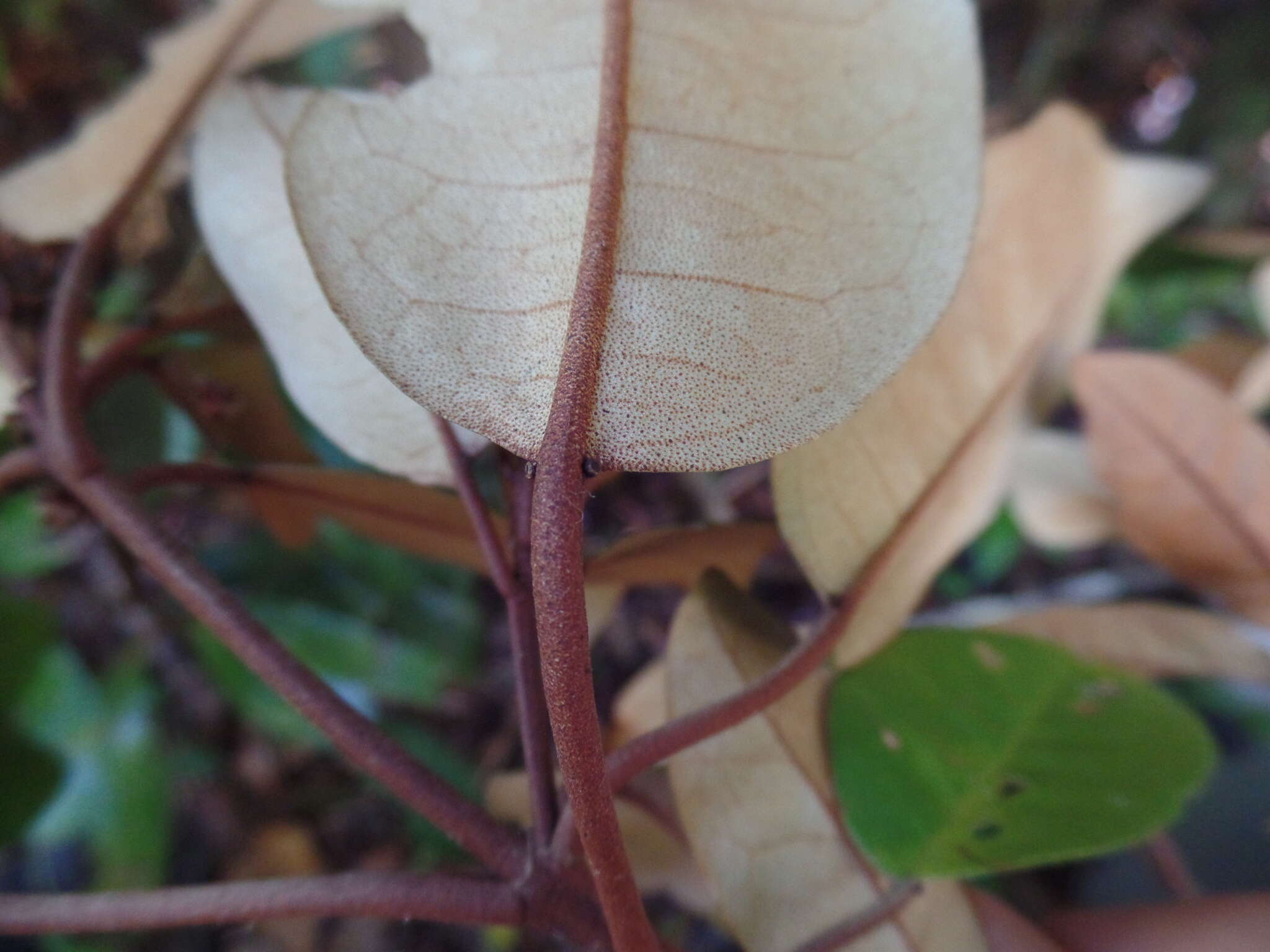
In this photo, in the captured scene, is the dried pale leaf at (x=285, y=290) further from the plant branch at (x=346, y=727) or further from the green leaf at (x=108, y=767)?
the green leaf at (x=108, y=767)

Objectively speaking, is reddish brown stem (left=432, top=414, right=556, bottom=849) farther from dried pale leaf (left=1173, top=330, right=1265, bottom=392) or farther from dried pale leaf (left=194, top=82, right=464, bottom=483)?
dried pale leaf (left=1173, top=330, right=1265, bottom=392)

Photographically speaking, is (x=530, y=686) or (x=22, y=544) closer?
(x=530, y=686)

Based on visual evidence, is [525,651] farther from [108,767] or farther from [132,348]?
[108,767]

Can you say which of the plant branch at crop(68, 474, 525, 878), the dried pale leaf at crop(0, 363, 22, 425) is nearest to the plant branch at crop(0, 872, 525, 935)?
the plant branch at crop(68, 474, 525, 878)

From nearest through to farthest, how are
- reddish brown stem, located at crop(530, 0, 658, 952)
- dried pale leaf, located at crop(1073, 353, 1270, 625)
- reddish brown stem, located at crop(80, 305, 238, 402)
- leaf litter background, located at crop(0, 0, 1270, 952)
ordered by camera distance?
reddish brown stem, located at crop(530, 0, 658, 952)
reddish brown stem, located at crop(80, 305, 238, 402)
dried pale leaf, located at crop(1073, 353, 1270, 625)
leaf litter background, located at crop(0, 0, 1270, 952)

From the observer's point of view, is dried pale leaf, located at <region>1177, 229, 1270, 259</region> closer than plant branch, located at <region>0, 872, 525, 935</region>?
No

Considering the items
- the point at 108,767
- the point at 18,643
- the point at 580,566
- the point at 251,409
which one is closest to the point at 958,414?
the point at 580,566
